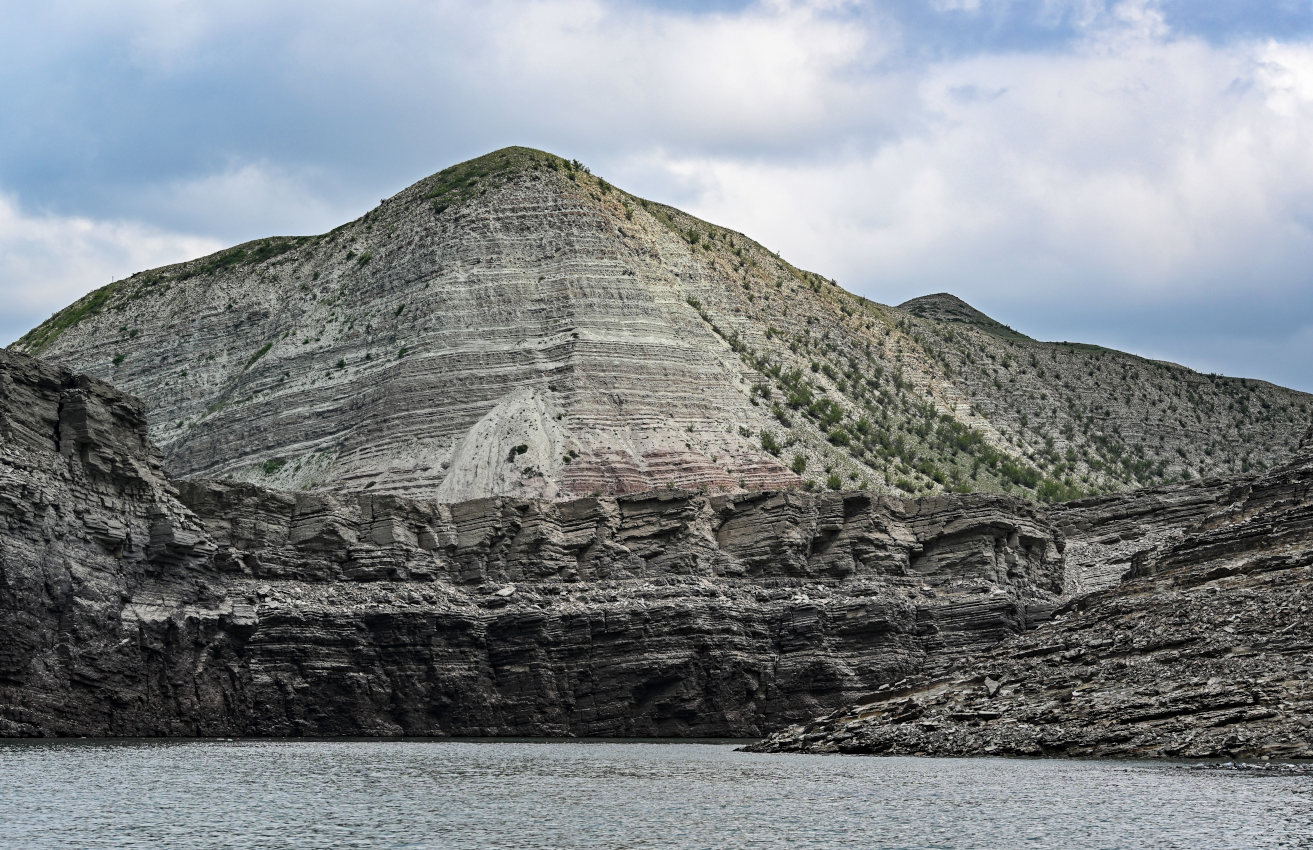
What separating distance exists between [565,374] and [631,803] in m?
61.8

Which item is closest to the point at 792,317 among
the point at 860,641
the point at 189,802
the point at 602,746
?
the point at 860,641

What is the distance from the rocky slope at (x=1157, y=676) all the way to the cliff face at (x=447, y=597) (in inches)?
544

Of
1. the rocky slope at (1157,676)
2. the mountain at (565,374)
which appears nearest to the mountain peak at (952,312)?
the mountain at (565,374)

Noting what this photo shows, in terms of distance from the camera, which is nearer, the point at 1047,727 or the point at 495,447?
the point at 1047,727

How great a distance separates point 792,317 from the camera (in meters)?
122

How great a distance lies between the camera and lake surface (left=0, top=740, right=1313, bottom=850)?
109 ft

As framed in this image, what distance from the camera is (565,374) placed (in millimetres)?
100688

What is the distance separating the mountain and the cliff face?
12341 millimetres

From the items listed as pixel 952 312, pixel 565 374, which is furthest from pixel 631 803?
pixel 952 312

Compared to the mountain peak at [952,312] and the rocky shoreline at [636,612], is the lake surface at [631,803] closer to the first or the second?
the rocky shoreline at [636,612]

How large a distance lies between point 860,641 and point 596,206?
50457mm

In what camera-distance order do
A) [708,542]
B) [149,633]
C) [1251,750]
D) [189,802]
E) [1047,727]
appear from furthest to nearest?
[708,542] → [149,633] → [1047,727] → [1251,750] → [189,802]

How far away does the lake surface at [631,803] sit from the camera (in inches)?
1313

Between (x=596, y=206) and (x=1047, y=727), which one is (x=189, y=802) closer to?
(x=1047, y=727)
